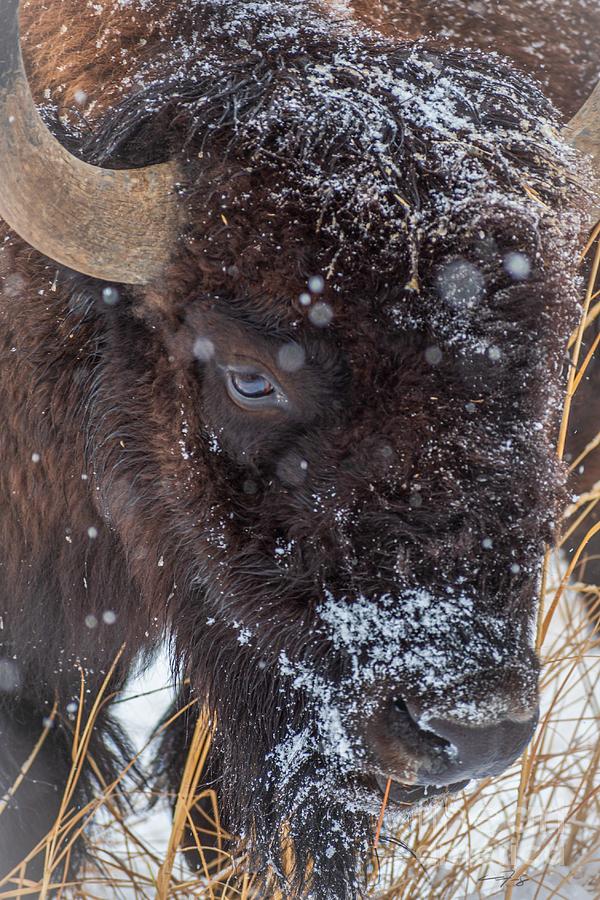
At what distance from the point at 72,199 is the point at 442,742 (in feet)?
4.92

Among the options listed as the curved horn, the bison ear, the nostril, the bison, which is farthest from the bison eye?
the bison ear

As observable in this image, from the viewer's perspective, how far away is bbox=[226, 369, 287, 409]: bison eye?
2264 millimetres

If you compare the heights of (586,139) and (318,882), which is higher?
(586,139)

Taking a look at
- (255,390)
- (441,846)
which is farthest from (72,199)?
(441,846)

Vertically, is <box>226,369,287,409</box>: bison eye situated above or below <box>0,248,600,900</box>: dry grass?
above

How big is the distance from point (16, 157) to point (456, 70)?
→ 3.84 ft

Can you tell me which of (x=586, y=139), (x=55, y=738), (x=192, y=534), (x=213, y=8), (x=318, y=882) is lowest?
(x=55, y=738)

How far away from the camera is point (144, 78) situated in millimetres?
2605

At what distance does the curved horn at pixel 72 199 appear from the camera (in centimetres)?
204

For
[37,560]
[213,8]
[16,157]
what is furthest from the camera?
[37,560]

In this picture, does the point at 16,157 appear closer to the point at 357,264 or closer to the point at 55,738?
the point at 357,264

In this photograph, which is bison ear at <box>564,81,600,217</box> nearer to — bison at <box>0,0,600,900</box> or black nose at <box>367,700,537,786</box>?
bison at <box>0,0,600,900</box>

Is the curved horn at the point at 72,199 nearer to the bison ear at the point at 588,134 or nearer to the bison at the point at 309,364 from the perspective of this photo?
the bison at the point at 309,364

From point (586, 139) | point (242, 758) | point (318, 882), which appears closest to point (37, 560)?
point (242, 758)
